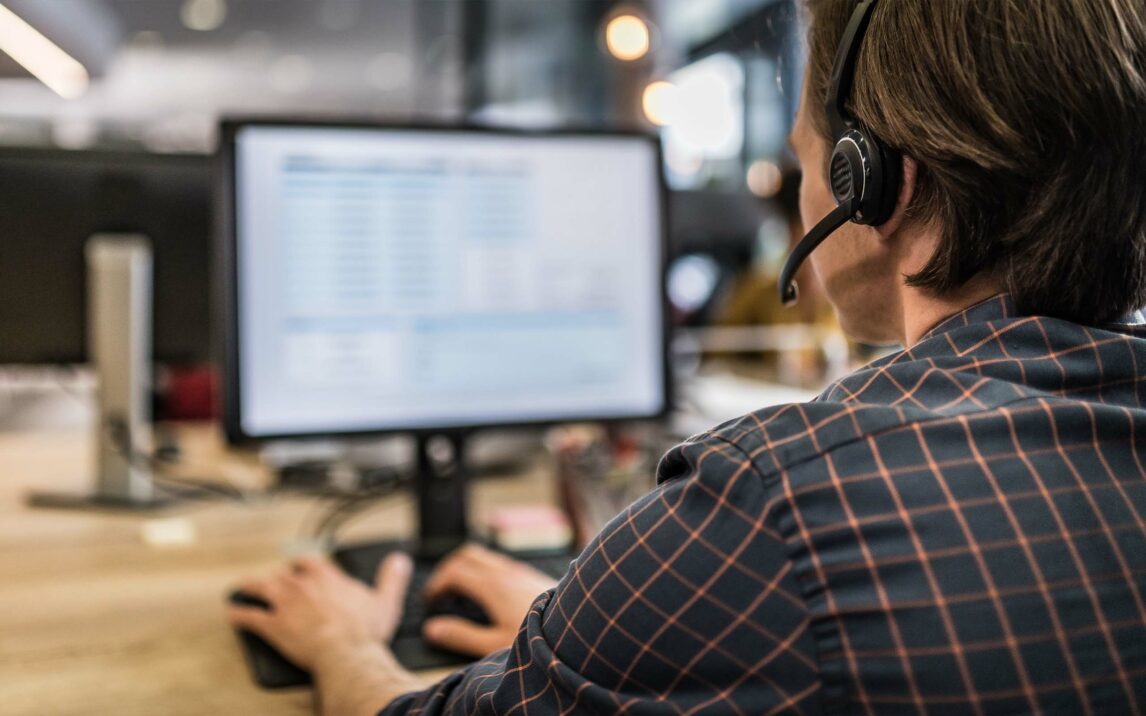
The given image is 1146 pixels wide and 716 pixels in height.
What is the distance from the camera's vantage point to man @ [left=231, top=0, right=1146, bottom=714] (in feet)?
1.35

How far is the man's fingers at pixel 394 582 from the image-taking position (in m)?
0.85

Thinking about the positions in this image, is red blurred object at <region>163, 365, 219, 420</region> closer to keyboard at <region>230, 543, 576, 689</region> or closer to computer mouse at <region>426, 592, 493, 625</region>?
keyboard at <region>230, 543, 576, 689</region>

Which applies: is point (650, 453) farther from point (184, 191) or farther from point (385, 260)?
point (184, 191)

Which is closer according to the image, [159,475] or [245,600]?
[245,600]

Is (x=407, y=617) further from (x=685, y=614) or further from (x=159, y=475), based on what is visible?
(x=159, y=475)

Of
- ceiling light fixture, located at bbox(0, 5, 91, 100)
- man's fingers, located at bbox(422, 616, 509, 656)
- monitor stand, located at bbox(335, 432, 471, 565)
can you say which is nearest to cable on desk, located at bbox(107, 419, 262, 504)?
monitor stand, located at bbox(335, 432, 471, 565)

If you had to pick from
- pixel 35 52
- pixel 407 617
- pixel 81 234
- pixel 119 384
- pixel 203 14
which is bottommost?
pixel 407 617

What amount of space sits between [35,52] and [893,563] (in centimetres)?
209

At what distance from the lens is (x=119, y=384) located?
1.28 metres

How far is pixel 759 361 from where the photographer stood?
123 inches

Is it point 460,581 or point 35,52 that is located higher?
point 35,52

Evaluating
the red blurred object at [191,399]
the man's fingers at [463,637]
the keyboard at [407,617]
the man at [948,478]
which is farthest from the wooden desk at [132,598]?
the red blurred object at [191,399]

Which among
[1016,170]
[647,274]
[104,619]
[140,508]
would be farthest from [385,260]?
[1016,170]

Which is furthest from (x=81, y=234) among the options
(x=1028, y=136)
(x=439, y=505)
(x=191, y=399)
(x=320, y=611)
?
(x=1028, y=136)
